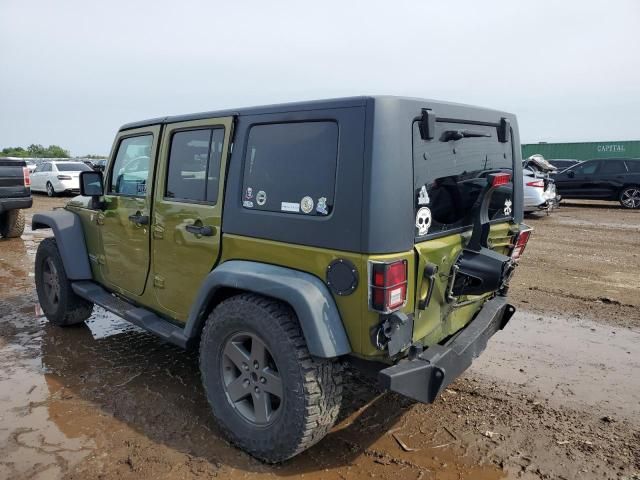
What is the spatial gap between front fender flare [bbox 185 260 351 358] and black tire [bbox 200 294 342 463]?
0.41ft

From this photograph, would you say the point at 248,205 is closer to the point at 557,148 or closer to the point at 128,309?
the point at 128,309

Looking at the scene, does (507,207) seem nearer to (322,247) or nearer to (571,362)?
(571,362)

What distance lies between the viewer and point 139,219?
365 centimetres

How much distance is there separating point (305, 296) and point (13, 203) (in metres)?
9.16

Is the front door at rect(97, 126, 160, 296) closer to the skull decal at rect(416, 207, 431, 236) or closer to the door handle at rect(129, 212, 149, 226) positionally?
the door handle at rect(129, 212, 149, 226)

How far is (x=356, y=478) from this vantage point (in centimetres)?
264

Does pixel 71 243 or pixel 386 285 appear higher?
pixel 386 285

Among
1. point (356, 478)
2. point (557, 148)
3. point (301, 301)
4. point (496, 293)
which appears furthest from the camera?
point (557, 148)

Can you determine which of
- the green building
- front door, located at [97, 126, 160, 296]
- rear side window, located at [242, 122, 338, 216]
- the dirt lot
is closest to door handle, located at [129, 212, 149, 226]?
front door, located at [97, 126, 160, 296]

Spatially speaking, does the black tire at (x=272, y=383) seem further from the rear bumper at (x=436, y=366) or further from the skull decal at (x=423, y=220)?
the skull decal at (x=423, y=220)

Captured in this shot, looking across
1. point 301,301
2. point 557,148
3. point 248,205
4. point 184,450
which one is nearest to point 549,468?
point 301,301

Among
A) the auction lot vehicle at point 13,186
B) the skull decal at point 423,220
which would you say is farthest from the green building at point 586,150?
the skull decal at point 423,220

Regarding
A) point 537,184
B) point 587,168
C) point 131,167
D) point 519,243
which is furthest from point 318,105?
point 587,168

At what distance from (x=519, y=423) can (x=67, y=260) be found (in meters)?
4.05
